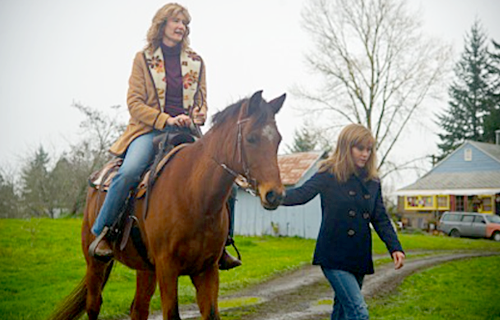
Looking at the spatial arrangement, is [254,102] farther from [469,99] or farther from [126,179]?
[469,99]

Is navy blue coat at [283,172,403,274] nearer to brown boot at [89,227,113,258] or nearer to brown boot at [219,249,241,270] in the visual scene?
brown boot at [219,249,241,270]

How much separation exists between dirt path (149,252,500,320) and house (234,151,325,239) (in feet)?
38.9

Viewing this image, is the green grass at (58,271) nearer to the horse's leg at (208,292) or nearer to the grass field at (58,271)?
the grass field at (58,271)

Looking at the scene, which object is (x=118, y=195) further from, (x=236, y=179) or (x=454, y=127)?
(x=454, y=127)

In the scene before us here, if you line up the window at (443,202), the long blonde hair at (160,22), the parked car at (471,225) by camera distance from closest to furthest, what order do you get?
the long blonde hair at (160,22)
the parked car at (471,225)
the window at (443,202)

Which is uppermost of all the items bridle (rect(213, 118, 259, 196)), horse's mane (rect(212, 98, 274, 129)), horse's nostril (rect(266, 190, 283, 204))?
horse's mane (rect(212, 98, 274, 129))

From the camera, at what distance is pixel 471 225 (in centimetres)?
3353

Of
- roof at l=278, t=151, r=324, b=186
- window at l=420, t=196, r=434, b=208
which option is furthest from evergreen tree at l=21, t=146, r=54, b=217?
window at l=420, t=196, r=434, b=208

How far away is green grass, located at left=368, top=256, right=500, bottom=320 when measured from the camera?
866cm

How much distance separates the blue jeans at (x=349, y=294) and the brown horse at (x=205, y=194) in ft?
3.52

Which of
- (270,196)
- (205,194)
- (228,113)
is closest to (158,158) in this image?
(205,194)

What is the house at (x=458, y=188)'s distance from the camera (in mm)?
39719

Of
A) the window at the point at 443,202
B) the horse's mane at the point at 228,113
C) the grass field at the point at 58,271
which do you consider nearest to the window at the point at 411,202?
the window at the point at 443,202

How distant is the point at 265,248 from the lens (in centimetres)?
1978
